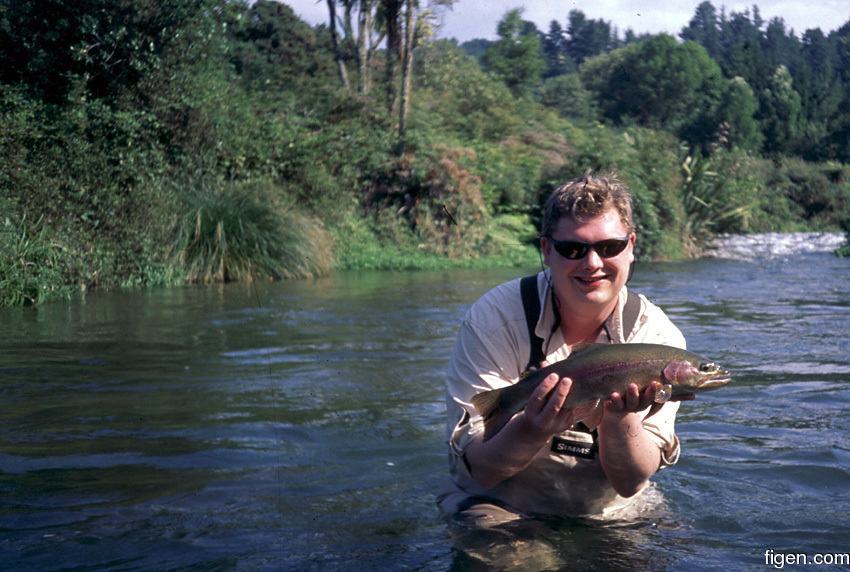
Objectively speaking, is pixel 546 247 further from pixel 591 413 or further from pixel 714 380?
pixel 714 380

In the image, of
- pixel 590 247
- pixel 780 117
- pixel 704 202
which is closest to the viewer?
pixel 590 247

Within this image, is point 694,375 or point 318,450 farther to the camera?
point 318,450

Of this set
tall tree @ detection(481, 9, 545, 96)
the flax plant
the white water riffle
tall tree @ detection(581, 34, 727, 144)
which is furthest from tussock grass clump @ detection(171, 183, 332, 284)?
tall tree @ detection(581, 34, 727, 144)

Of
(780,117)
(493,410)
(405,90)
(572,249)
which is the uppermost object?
(780,117)

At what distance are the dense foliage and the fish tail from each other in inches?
399

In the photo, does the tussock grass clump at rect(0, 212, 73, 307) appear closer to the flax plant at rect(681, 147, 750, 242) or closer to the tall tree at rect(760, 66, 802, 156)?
the flax plant at rect(681, 147, 750, 242)

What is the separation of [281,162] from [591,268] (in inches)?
719

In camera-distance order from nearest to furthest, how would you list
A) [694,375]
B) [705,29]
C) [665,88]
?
[694,375] → [665,88] → [705,29]

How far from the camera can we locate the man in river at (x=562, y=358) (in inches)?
137

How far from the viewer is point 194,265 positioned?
15.4 meters

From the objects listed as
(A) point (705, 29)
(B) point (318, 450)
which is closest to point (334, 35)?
(B) point (318, 450)

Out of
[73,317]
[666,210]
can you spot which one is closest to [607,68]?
[666,210]

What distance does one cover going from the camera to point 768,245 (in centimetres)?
2794

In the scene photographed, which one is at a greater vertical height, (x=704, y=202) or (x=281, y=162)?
(x=281, y=162)
